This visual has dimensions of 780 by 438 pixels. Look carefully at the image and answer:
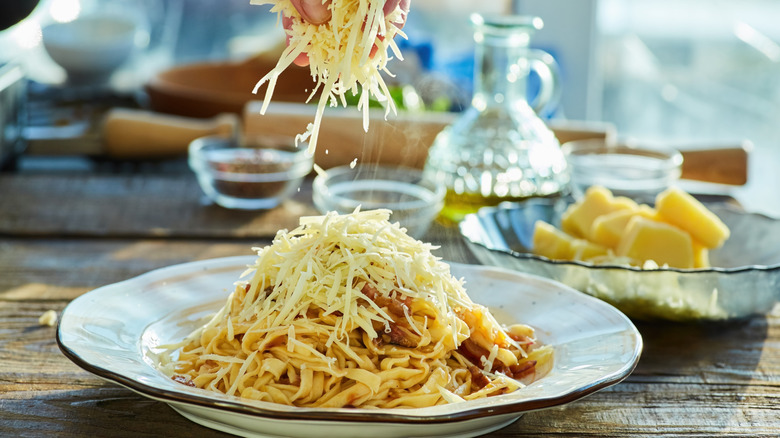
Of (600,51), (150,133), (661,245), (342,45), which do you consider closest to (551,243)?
(661,245)

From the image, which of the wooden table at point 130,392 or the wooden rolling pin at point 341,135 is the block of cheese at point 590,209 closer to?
the wooden table at point 130,392

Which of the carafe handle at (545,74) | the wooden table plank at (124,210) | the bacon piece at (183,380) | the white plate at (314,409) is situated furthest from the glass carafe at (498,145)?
the bacon piece at (183,380)

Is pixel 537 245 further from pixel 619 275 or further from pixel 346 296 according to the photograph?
pixel 346 296

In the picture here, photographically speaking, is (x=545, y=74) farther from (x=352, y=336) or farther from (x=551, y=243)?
(x=352, y=336)

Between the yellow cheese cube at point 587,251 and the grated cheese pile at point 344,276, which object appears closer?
the grated cheese pile at point 344,276

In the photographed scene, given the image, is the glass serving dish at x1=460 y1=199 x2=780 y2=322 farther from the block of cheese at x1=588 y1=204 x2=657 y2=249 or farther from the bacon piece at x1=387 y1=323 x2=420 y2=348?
the bacon piece at x1=387 y1=323 x2=420 y2=348

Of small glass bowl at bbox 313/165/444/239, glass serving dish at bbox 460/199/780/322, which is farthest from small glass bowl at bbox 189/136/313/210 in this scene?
glass serving dish at bbox 460/199/780/322

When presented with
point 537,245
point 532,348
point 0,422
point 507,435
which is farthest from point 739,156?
point 0,422
